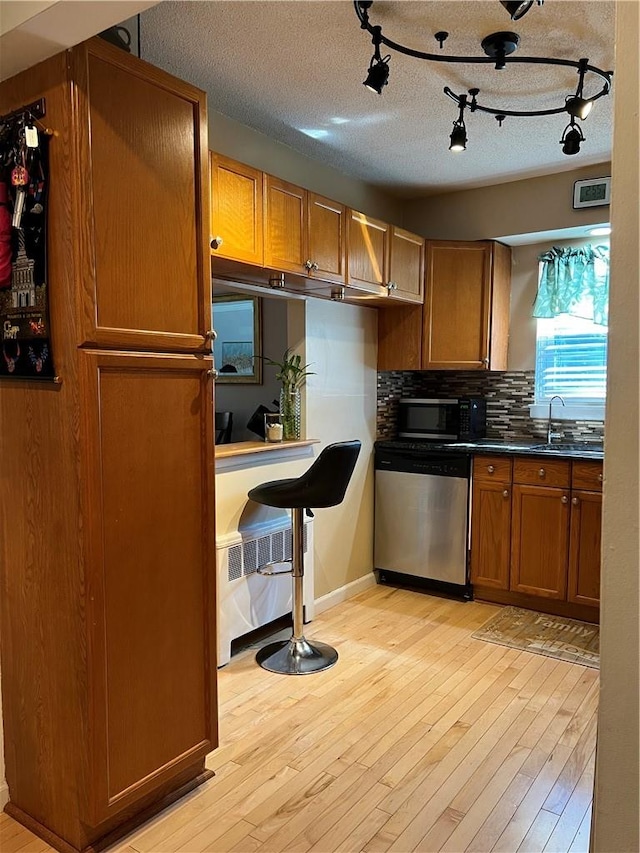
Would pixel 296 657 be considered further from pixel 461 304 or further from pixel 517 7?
pixel 517 7

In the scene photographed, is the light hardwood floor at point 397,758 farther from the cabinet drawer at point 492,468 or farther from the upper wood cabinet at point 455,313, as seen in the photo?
the upper wood cabinet at point 455,313

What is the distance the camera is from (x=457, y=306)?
406 cm

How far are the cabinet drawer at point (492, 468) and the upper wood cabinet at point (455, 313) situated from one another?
0.64 metres

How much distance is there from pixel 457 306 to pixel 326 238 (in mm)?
1234

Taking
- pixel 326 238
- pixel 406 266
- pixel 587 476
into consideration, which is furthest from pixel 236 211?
pixel 587 476

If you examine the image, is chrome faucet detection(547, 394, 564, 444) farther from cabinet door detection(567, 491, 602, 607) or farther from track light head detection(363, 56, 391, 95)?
track light head detection(363, 56, 391, 95)

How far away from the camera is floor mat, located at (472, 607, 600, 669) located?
3177mm

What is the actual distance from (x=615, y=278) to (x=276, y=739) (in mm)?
2222

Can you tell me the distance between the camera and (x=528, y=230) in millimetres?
3908

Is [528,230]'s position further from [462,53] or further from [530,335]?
[462,53]

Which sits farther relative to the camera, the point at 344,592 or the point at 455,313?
the point at 455,313

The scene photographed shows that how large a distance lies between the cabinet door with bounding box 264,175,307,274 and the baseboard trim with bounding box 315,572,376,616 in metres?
1.93

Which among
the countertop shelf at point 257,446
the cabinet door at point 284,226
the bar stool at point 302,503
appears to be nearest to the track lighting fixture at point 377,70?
the cabinet door at point 284,226

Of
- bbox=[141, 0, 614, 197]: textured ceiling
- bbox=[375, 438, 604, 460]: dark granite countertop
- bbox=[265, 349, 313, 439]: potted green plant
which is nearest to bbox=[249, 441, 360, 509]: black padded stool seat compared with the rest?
bbox=[265, 349, 313, 439]: potted green plant
